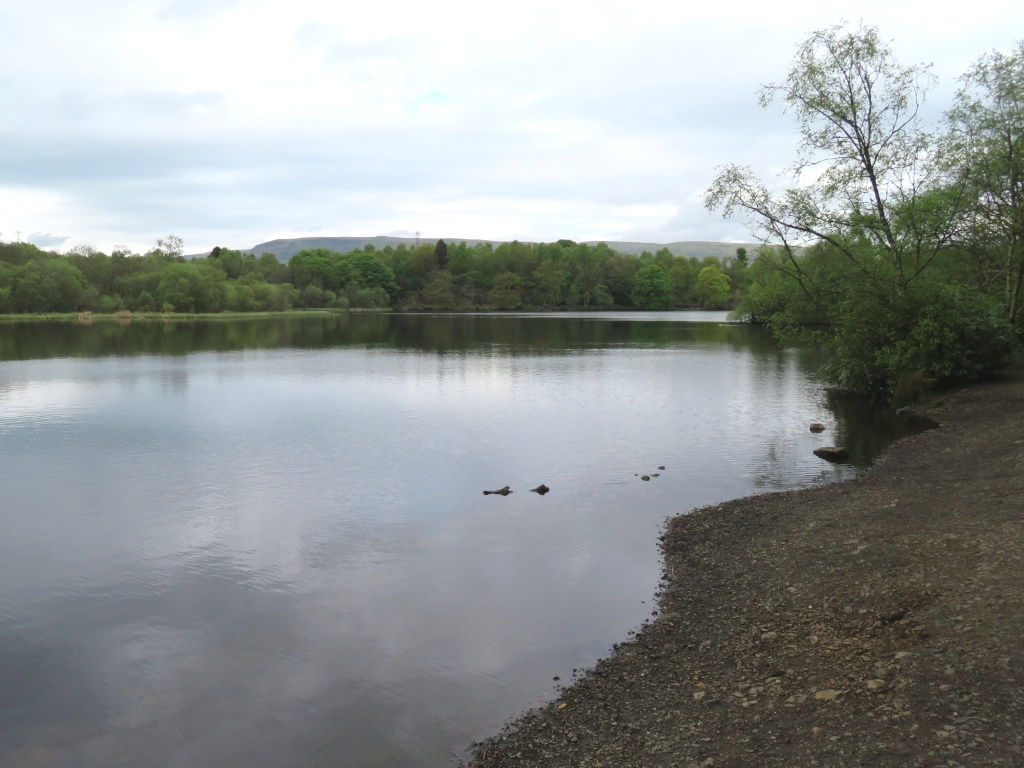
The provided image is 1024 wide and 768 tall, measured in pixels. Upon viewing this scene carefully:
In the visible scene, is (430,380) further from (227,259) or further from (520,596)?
(227,259)

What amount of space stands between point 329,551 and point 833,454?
14096 millimetres

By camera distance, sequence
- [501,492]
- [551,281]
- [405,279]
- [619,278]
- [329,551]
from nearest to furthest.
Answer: [329,551] → [501,492] → [551,281] → [619,278] → [405,279]

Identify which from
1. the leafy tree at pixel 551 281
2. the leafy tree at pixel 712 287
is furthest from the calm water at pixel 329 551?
the leafy tree at pixel 551 281

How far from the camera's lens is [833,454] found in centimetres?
2012

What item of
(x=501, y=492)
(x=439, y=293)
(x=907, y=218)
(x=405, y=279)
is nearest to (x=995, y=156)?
(x=907, y=218)

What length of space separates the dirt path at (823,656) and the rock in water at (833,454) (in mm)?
6318

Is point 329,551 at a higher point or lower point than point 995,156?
lower

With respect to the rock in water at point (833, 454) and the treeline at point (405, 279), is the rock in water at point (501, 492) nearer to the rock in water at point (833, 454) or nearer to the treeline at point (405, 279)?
the rock in water at point (833, 454)

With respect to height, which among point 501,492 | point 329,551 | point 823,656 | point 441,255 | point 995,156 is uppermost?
point 441,255

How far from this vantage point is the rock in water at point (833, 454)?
20.0 meters

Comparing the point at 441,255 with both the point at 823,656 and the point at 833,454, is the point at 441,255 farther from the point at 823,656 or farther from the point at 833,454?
the point at 823,656

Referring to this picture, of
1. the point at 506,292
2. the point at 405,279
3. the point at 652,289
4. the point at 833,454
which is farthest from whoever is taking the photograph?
the point at 405,279

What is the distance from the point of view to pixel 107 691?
860cm

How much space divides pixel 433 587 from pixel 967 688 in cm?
730
